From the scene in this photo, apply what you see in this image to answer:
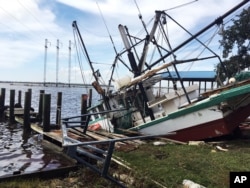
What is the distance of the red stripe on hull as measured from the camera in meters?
11.3

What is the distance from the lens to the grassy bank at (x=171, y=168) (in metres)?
7.09

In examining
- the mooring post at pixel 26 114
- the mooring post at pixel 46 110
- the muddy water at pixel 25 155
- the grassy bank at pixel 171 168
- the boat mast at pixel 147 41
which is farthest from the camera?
the mooring post at pixel 26 114

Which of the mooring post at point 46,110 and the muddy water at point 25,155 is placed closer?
the muddy water at point 25,155

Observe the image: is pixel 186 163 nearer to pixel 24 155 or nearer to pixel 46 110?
pixel 24 155

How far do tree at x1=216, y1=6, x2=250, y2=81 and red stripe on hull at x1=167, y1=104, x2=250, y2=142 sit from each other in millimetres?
10635

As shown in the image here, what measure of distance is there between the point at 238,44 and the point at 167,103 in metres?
11.7

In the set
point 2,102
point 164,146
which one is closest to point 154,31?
point 164,146

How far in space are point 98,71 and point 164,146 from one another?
772 cm

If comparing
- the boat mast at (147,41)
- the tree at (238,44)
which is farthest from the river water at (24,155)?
the tree at (238,44)

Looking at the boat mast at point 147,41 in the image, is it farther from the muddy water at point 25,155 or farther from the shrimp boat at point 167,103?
the muddy water at point 25,155

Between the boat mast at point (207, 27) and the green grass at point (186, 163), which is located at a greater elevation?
the boat mast at point (207, 27)

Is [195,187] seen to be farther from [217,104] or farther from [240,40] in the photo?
[240,40]

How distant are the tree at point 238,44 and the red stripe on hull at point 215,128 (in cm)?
1063

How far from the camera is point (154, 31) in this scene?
558 inches
